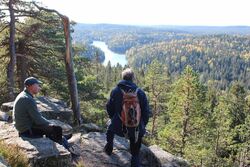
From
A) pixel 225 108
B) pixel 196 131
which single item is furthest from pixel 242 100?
pixel 196 131

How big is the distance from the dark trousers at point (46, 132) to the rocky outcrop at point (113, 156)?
33.8 inches

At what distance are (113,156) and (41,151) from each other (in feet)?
8.42

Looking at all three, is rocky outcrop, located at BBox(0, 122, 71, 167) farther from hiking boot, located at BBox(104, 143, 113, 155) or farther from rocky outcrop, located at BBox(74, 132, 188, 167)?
hiking boot, located at BBox(104, 143, 113, 155)

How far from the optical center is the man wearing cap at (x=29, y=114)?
782cm

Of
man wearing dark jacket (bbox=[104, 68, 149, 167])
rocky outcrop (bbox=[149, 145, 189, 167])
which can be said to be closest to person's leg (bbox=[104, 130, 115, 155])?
man wearing dark jacket (bbox=[104, 68, 149, 167])

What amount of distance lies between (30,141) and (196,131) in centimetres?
2542

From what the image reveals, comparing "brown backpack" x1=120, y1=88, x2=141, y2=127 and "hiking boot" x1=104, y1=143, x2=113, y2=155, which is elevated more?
"brown backpack" x1=120, y1=88, x2=141, y2=127

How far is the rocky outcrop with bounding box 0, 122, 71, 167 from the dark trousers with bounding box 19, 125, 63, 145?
0.22m

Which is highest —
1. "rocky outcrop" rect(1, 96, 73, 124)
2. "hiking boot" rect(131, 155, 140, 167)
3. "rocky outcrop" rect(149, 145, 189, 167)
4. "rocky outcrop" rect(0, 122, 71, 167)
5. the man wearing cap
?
the man wearing cap

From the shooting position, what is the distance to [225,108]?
39.1 m

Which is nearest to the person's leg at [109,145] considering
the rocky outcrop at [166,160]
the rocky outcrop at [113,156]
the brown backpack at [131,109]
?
the rocky outcrop at [113,156]

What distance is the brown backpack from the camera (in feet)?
26.9

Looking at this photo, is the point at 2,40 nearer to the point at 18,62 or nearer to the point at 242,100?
the point at 18,62

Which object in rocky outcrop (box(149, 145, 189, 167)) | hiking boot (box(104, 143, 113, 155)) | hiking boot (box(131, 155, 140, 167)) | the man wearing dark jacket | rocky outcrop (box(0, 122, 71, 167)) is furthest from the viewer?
rocky outcrop (box(149, 145, 189, 167))
